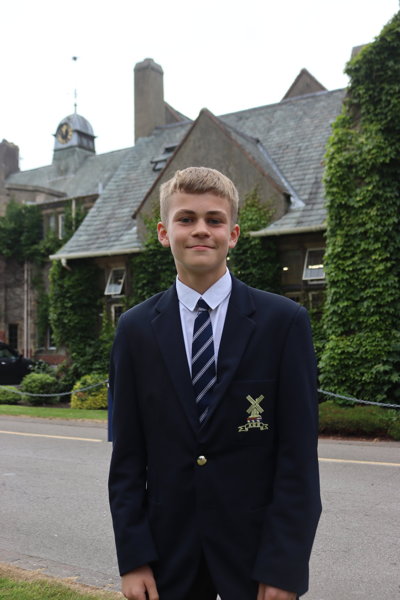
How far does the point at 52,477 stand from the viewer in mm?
8125

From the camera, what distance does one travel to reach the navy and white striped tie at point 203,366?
2148 mm

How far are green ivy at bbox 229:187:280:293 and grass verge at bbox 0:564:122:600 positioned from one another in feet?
44.5

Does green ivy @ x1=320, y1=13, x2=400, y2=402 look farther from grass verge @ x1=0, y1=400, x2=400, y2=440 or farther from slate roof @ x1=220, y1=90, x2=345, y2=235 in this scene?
slate roof @ x1=220, y1=90, x2=345, y2=235

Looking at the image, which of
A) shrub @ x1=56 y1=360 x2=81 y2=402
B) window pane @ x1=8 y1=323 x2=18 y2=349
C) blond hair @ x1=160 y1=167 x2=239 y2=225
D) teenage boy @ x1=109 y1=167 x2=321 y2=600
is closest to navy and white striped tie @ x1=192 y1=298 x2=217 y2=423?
teenage boy @ x1=109 y1=167 x2=321 y2=600

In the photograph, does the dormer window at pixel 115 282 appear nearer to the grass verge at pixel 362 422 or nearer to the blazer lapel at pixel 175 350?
the grass verge at pixel 362 422

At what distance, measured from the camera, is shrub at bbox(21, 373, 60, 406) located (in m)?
19.8

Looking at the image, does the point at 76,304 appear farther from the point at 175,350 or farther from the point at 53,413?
the point at 175,350

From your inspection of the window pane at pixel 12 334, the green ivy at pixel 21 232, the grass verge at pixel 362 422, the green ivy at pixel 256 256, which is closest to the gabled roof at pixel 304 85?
the green ivy at pixel 256 256

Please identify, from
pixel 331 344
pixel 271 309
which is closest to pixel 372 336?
pixel 331 344

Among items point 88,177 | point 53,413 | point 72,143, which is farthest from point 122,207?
point 72,143

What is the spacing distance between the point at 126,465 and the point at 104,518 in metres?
4.37

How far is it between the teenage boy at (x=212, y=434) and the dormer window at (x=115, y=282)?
18.9 meters

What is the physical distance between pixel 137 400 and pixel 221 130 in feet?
58.6

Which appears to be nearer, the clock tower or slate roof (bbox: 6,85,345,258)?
slate roof (bbox: 6,85,345,258)
